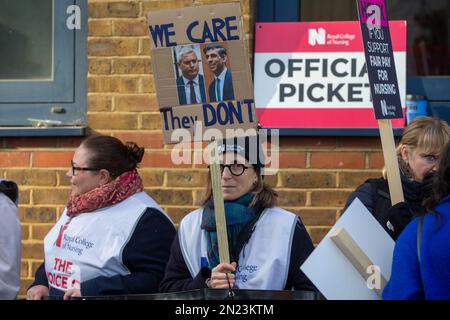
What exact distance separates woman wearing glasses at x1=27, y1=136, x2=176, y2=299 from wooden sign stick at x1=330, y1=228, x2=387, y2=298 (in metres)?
1.15

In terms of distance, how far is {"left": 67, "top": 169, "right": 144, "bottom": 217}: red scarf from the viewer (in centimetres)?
496

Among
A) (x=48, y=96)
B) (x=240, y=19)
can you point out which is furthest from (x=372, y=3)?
(x=48, y=96)

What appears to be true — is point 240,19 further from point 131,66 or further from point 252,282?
point 131,66

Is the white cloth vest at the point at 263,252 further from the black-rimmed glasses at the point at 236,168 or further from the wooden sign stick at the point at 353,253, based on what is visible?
the wooden sign stick at the point at 353,253

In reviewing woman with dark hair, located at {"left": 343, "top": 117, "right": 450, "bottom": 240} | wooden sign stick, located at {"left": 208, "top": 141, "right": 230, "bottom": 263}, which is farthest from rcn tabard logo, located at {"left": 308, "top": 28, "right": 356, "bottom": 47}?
wooden sign stick, located at {"left": 208, "top": 141, "right": 230, "bottom": 263}

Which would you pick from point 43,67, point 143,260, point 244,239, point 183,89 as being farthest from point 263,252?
point 43,67

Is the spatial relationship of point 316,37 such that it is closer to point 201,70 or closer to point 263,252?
point 201,70

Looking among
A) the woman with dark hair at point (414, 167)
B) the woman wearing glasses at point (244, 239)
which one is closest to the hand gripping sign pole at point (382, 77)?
the woman with dark hair at point (414, 167)

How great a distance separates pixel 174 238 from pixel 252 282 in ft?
1.82

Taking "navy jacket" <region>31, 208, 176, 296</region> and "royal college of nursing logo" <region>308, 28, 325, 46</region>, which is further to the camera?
"royal college of nursing logo" <region>308, 28, 325, 46</region>

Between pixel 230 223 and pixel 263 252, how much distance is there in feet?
0.65

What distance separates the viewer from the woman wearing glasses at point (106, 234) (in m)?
4.81

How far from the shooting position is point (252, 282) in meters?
4.49

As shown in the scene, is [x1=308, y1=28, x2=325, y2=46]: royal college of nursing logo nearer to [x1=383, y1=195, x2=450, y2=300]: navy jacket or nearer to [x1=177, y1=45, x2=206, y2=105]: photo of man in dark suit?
[x1=177, y1=45, x2=206, y2=105]: photo of man in dark suit
